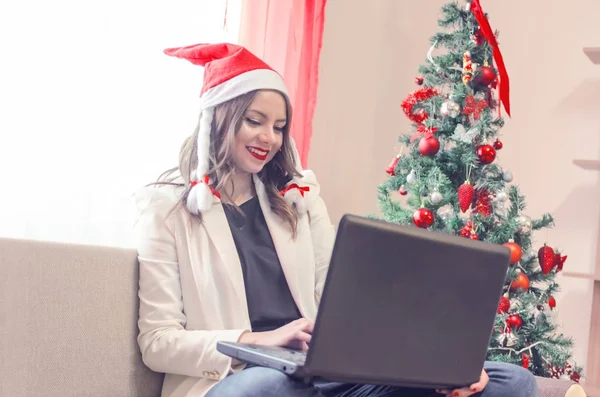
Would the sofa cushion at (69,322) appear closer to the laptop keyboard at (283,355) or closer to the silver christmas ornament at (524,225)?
the laptop keyboard at (283,355)

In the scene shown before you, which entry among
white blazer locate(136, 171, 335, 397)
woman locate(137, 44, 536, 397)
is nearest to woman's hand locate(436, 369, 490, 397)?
woman locate(137, 44, 536, 397)

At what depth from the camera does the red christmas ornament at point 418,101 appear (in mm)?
2213

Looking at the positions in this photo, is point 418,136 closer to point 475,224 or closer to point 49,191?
point 475,224

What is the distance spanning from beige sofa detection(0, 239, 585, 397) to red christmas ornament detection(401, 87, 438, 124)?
91 cm

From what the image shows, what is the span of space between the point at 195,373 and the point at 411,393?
399 millimetres

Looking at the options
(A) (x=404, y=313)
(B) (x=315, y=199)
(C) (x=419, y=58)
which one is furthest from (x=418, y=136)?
(A) (x=404, y=313)

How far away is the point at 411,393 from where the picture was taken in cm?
135

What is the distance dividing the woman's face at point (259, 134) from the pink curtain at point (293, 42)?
634mm

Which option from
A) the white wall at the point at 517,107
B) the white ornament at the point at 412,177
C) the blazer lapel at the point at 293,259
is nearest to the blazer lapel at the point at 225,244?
the blazer lapel at the point at 293,259

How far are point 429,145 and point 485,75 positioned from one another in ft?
0.81

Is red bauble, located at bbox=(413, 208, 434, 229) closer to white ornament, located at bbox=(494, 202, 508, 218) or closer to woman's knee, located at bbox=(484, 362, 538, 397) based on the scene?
white ornament, located at bbox=(494, 202, 508, 218)

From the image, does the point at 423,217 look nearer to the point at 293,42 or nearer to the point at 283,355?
the point at 293,42

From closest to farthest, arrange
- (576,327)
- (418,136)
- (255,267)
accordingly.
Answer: (255,267)
(418,136)
(576,327)

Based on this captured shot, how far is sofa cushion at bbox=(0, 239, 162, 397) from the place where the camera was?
1.28m
